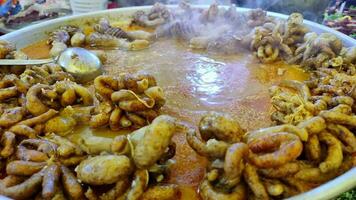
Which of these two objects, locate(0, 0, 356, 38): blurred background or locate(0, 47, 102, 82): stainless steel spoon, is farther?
locate(0, 0, 356, 38): blurred background

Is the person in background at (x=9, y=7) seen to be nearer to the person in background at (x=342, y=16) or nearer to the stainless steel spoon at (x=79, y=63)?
the stainless steel spoon at (x=79, y=63)

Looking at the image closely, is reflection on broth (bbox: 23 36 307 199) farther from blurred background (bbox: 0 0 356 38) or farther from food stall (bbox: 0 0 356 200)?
blurred background (bbox: 0 0 356 38)

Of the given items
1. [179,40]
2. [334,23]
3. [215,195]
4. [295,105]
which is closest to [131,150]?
[215,195]

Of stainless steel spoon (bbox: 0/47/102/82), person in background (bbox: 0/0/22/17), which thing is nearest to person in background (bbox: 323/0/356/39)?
stainless steel spoon (bbox: 0/47/102/82)

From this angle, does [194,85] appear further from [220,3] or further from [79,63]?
[220,3]

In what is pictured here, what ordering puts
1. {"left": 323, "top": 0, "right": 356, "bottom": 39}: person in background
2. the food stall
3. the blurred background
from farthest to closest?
the blurred background → {"left": 323, "top": 0, "right": 356, "bottom": 39}: person in background → the food stall

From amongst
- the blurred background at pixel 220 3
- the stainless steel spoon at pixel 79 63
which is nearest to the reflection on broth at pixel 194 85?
the stainless steel spoon at pixel 79 63

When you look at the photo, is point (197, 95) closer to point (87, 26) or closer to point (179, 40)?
point (179, 40)
